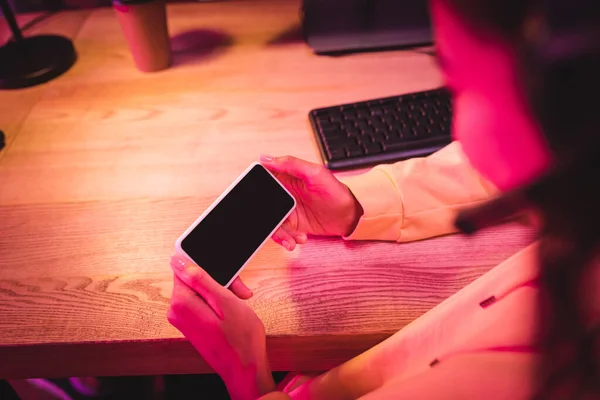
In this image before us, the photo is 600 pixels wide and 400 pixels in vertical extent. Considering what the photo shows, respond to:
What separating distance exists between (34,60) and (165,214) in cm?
49

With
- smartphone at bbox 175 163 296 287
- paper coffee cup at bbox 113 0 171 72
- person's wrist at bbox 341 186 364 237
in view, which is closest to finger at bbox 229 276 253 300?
smartphone at bbox 175 163 296 287

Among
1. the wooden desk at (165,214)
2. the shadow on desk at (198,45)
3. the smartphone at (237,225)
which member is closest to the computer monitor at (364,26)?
the wooden desk at (165,214)

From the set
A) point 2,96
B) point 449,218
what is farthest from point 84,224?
point 449,218

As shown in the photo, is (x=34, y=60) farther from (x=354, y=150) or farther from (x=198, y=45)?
(x=354, y=150)

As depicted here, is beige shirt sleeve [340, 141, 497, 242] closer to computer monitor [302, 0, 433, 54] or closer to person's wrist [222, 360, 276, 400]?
person's wrist [222, 360, 276, 400]

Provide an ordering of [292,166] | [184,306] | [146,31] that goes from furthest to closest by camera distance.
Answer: [146,31] < [292,166] < [184,306]

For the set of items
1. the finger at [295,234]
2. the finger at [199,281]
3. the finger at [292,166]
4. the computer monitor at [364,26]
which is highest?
the computer monitor at [364,26]

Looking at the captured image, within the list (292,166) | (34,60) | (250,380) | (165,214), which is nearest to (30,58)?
(34,60)

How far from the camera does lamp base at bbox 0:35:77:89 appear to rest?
820 millimetres

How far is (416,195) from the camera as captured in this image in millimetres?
626

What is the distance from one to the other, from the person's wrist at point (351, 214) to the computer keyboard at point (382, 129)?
65 millimetres

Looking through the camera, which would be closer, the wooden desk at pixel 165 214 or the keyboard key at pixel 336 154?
the wooden desk at pixel 165 214

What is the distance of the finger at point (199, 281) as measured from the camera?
0.49 meters

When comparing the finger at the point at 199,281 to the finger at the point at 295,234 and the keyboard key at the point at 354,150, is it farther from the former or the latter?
the keyboard key at the point at 354,150
